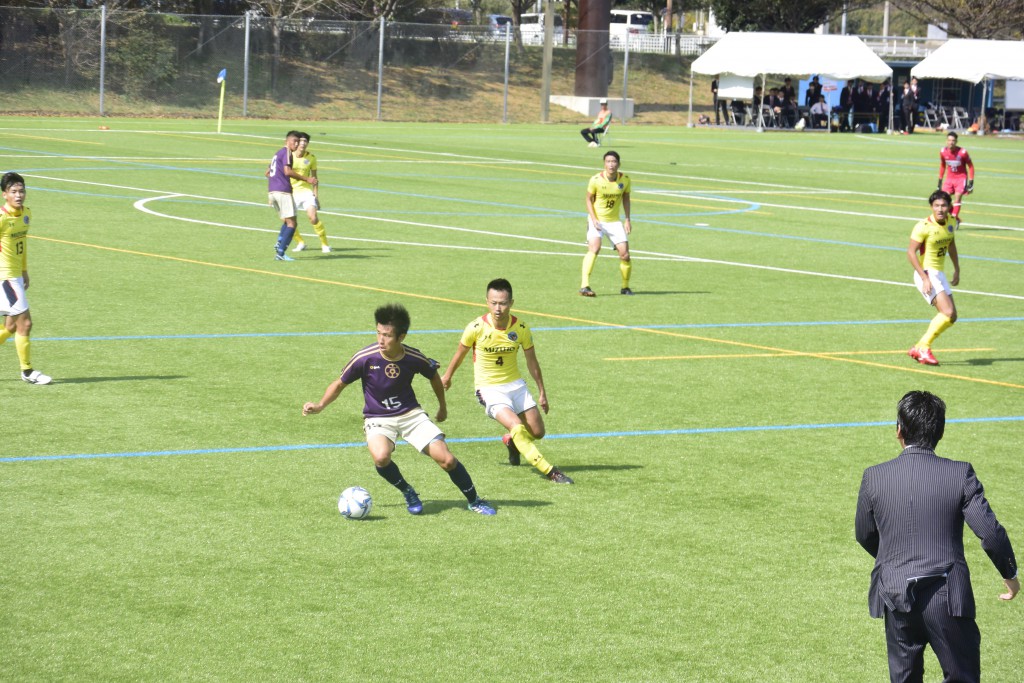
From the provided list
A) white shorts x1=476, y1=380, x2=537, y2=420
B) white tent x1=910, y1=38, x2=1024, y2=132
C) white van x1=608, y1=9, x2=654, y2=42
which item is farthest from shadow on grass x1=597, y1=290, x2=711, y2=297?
white van x1=608, y1=9, x2=654, y2=42

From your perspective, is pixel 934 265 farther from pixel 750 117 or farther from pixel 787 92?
pixel 787 92

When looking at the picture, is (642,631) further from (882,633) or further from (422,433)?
(422,433)

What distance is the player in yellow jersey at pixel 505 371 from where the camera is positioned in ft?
35.4

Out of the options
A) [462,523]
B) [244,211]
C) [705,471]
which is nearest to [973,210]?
[244,211]

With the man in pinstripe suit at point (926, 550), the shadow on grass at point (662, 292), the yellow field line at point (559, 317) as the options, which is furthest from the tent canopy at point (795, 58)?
the man in pinstripe suit at point (926, 550)

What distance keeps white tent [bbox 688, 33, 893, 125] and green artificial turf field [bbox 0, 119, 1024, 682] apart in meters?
36.5

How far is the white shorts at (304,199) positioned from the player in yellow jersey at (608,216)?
205 inches

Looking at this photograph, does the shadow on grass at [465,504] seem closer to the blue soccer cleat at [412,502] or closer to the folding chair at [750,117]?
the blue soccer cleat at [412,502]

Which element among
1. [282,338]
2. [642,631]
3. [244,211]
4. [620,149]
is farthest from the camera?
[620,149]

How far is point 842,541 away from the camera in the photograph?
9.75m

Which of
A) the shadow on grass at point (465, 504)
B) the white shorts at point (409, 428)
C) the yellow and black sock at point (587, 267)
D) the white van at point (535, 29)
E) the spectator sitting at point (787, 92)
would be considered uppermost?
the white van at point (535, 29)

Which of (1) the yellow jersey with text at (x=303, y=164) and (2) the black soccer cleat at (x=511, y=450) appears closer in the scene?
(2) the black soccer cleat at (x=511, y=450)

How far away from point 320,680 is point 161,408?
6299mm

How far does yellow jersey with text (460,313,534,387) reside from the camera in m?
10.9
